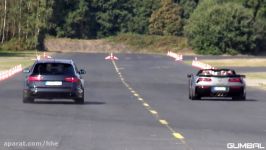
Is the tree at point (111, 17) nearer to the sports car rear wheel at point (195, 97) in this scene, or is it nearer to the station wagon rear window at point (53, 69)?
the sports car rear wheel at point (195, 97)

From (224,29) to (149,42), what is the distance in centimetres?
1996

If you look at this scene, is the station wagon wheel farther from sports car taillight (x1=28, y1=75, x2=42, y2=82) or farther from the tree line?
the tree line

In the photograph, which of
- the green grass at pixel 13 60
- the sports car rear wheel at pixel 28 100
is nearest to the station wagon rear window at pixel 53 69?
the sports car rear wheel at pixel 28 100

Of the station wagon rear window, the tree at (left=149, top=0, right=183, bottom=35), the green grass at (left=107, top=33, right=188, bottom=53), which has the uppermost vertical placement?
the station wagon rear window

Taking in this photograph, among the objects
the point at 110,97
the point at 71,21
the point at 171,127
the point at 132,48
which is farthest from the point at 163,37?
the point at 171,127

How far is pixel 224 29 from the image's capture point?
13062cm

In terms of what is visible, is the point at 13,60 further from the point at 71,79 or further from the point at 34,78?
the point at 71,79

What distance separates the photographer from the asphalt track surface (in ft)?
59.0

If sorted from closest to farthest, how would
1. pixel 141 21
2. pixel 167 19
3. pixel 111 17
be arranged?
pixel 167 19 → pixel 141 21 → pixel 111 17

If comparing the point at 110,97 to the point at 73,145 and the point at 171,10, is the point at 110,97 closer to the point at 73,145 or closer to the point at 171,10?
the point at 73,145

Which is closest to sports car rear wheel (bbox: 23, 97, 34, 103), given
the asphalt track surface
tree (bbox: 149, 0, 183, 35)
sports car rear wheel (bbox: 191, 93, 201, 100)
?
the asphalt track surface

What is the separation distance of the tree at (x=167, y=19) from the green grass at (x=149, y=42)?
7.13 m

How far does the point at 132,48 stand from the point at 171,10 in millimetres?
12157

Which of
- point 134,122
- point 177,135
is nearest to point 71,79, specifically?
point 134,122
